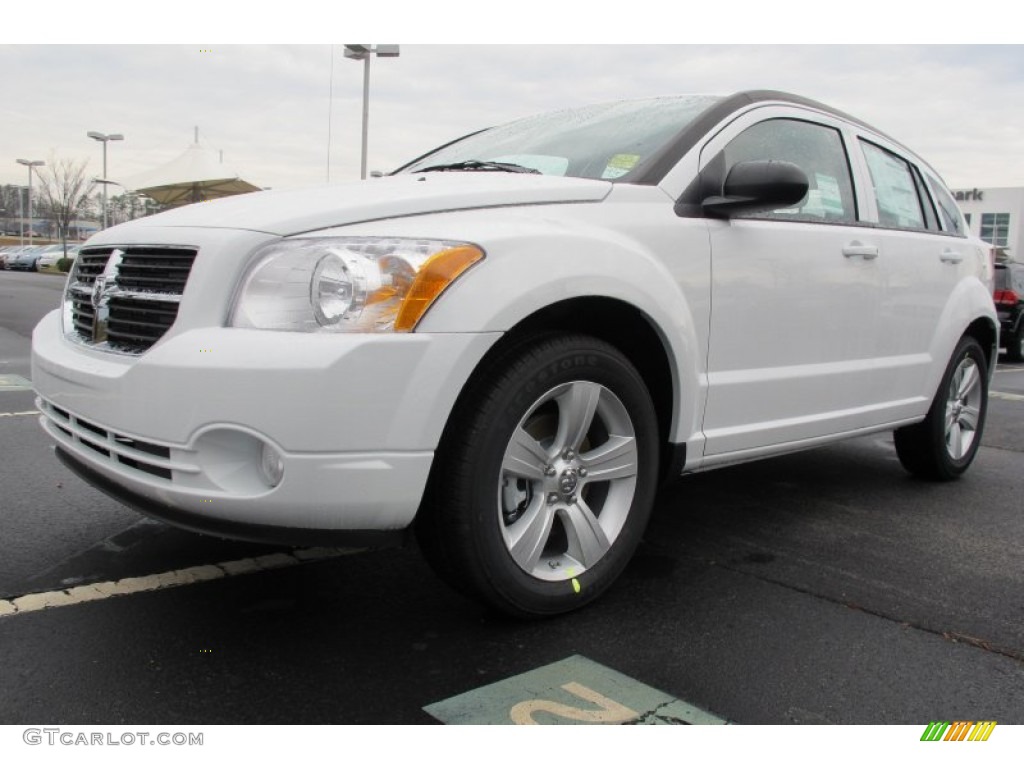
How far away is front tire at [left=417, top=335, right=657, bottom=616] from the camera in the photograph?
93.1 inches

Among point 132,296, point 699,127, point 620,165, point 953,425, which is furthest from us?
point 953,425

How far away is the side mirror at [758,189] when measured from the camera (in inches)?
114

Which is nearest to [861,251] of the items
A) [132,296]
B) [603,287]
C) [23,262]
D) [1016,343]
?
[603,287]

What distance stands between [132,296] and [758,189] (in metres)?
1.97

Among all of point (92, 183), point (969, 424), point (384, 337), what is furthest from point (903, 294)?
point (92, 183)

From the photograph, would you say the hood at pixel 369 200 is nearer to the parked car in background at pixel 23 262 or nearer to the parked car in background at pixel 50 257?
the parked car in background at pixel 50 257

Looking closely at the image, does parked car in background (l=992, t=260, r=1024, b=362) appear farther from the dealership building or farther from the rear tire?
the dealership building

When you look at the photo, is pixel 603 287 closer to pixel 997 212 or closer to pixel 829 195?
pixel 829 195

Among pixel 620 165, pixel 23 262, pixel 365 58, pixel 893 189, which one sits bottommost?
pixel 23 262

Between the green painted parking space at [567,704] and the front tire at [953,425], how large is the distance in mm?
2949

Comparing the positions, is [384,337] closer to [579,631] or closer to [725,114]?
[579,631]

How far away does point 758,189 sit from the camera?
2932 mm

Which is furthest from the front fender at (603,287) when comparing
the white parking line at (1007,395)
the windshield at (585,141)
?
the white parking line at (1007,395)

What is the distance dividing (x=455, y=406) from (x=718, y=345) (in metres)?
1.12
